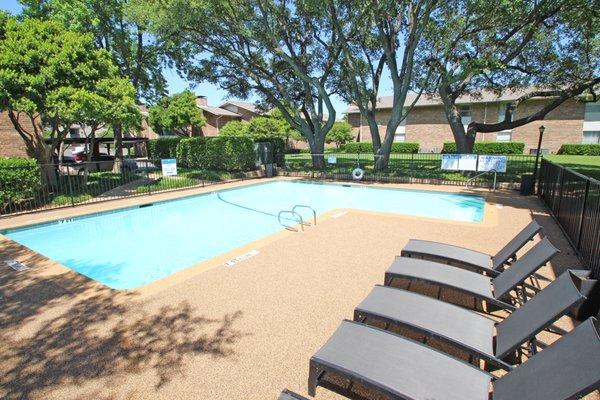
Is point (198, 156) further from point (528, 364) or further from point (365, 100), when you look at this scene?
point (528, 364)

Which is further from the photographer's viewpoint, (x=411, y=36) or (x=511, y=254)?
(x=411, y=36)

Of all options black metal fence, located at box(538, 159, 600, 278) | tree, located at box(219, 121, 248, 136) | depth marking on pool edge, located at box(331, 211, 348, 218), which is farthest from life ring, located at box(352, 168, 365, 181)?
tree, located at box(219, 121, 248, 136)

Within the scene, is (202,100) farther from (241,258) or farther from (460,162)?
(241,258)

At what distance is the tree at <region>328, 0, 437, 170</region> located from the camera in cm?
1487

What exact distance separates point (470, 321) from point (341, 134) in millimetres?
37764

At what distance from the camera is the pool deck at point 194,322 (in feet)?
10.1

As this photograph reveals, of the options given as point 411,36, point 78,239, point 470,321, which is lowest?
point 78,239

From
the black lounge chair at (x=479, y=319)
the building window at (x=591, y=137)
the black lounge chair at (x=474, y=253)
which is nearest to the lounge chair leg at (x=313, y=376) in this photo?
the black lounge chair at (x=479, y=319)

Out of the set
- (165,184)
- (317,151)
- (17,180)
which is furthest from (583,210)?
→ (317,151)

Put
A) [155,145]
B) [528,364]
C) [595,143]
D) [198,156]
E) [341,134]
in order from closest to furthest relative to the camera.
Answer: [528,364] → [198,156] → [155,145] → [595,143] → [341,134]

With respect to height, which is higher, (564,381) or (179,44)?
(179,44)

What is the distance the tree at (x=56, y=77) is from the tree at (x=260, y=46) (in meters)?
4.27

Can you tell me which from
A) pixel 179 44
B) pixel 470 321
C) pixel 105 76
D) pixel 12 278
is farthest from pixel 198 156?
pixel 470 321

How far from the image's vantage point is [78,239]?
933cm
